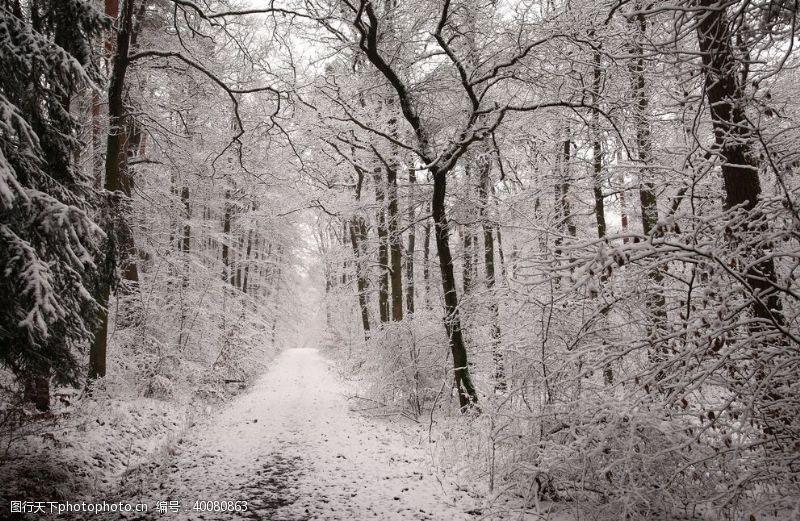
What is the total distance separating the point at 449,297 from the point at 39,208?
238 inches

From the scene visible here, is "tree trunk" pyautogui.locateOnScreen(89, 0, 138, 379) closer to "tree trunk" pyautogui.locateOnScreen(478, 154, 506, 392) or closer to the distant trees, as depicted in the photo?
the distant trees

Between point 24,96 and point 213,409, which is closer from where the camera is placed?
point 24,96

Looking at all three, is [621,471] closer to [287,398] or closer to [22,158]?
[22,158]

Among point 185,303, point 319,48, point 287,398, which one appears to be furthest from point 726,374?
point 185,303

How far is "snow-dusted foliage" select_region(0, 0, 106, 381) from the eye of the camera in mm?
3422

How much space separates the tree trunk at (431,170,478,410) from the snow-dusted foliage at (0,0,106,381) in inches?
209

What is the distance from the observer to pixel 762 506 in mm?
2887

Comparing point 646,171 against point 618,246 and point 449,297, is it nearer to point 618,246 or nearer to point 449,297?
point 618,246

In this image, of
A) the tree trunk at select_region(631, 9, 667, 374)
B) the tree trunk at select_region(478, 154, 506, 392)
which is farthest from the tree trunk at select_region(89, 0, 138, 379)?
the tree trunk at select_region(631, 9, 667, 374)

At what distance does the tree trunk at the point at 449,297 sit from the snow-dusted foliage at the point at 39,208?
5315 mm

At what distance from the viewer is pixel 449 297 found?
786 centimetres

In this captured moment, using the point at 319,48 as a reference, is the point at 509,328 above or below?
below

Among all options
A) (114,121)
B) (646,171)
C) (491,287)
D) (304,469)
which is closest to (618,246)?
(646,171)

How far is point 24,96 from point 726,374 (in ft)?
24.7
